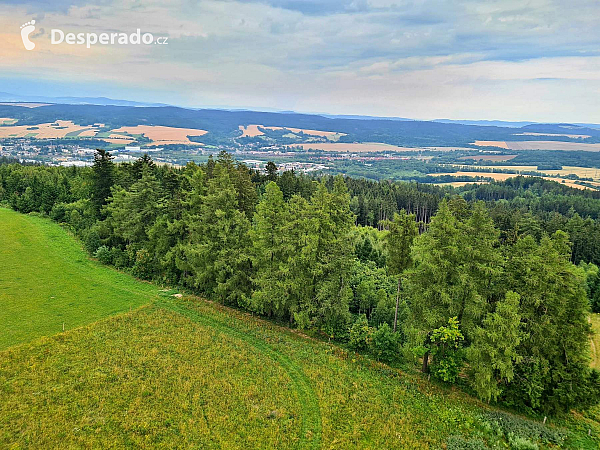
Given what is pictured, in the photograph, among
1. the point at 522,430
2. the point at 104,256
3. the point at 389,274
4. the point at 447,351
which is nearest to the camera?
the point at 522,430

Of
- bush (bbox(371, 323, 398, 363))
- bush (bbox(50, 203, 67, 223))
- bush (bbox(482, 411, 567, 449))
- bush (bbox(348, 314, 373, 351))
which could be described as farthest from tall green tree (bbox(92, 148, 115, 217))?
bush (bbox(482, 411, 567, 449))

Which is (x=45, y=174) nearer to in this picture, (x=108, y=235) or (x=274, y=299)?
(x=108, y=235)

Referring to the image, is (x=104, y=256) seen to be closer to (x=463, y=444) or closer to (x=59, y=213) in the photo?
(x=59, y=213)

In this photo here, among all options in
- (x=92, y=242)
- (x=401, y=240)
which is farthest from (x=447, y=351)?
(x=92, y=242)

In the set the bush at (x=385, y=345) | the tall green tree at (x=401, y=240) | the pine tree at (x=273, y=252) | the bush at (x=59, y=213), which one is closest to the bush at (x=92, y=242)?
the bush at (x=59, y=213)

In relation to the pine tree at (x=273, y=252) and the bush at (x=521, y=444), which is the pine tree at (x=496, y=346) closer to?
the bush at (x=521, y=444)

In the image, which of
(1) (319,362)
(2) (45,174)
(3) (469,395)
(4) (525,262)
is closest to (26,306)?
(1) (319,362)

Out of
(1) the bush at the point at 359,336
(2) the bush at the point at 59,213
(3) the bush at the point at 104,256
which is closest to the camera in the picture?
(1) the bush at the point at 359,336
